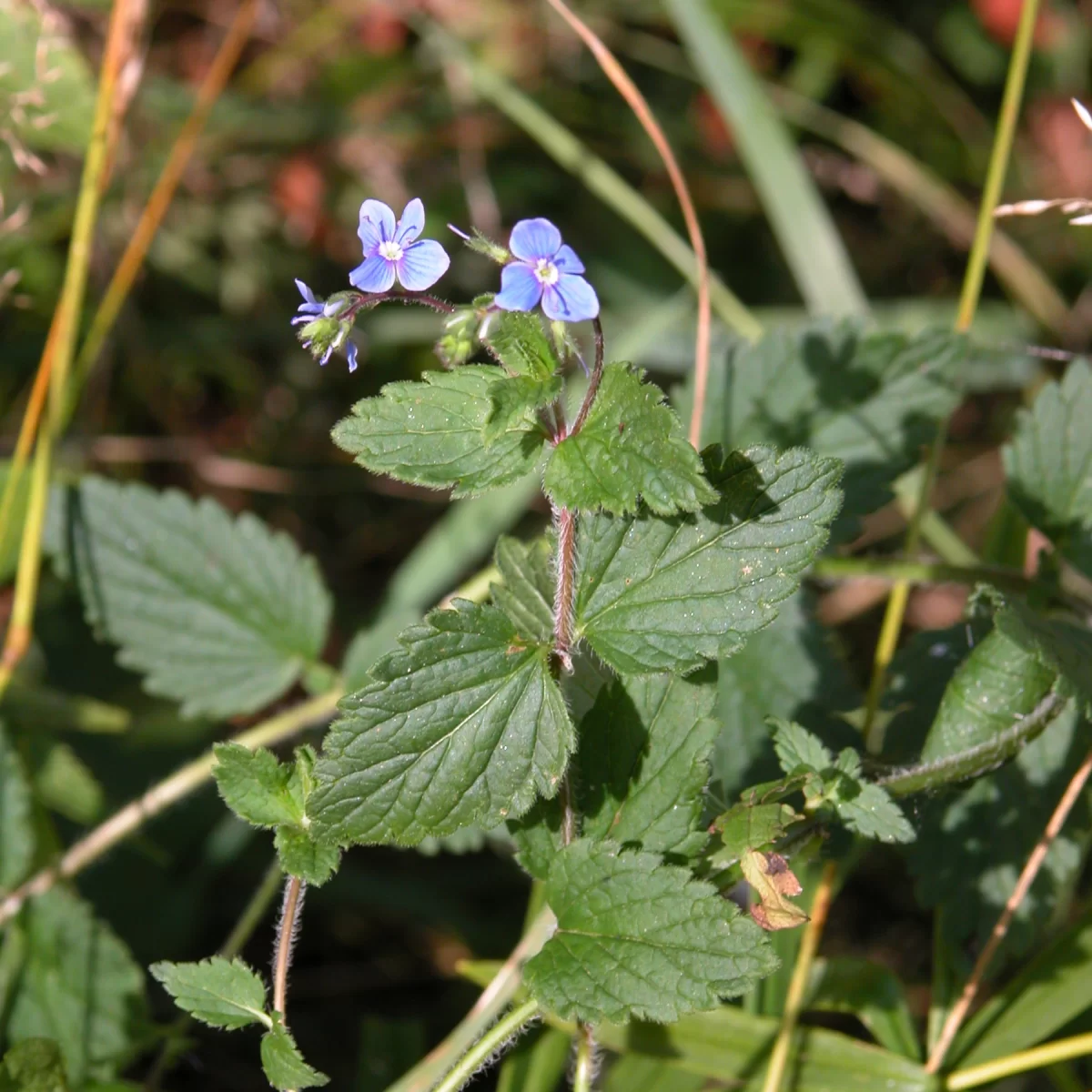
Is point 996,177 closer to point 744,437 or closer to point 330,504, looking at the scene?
point 744,437

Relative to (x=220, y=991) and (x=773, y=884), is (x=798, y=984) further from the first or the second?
(x=220, y=991)

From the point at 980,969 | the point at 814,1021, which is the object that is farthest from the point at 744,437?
the point at 814,1021

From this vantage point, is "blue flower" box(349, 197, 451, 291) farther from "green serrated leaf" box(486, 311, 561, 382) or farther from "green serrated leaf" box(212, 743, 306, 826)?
"green serrated leaf" box(212, 743, 306, 826)

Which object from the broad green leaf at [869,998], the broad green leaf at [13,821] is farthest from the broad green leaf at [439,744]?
the broad green leaf at [13,821]

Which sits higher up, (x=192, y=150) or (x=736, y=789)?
(x=192, y=150)

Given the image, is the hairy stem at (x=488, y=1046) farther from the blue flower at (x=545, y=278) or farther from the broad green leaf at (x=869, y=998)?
the blue flower at (x=545, y=278)

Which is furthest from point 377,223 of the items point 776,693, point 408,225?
point 776,693
